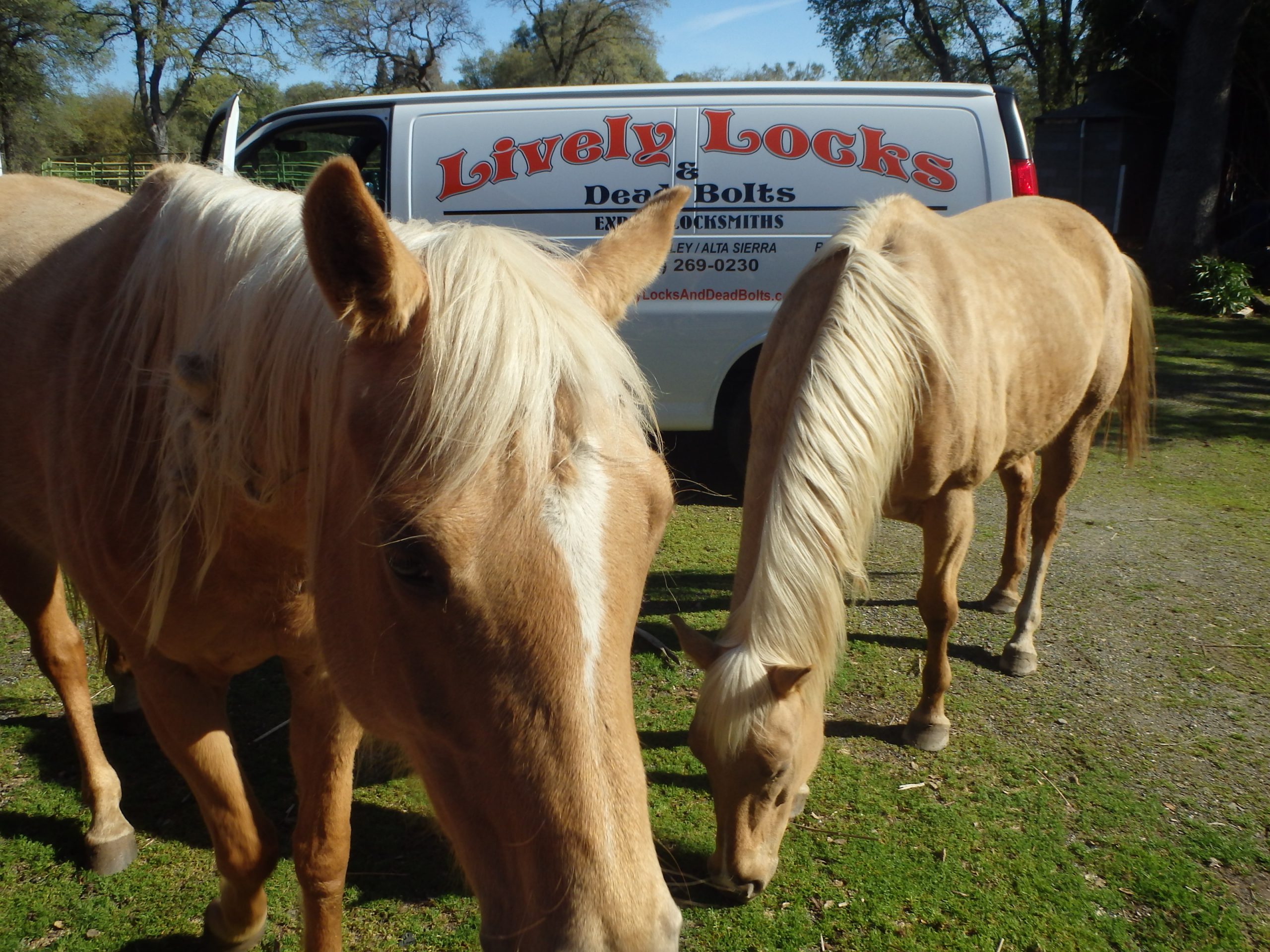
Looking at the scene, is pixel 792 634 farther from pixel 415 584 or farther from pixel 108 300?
pixel 108 300

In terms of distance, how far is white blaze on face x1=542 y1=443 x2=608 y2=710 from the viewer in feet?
3.45

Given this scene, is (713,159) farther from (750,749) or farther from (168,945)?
(168,945)

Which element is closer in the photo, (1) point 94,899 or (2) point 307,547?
(2) point 307,547

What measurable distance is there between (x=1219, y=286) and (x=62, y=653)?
54.5 feet

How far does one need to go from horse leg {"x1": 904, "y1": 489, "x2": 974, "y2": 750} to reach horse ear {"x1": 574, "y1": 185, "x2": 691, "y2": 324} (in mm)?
1994

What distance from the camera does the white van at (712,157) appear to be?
498 centimetres

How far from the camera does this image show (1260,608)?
435 cm

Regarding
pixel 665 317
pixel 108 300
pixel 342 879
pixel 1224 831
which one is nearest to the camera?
pixel 108 300

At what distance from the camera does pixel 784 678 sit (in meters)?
2.27

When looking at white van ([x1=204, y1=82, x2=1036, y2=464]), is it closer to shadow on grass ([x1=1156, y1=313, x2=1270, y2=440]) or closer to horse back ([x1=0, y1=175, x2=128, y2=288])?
horse back ([x1=0, y1=175, x2=128, y2=288])

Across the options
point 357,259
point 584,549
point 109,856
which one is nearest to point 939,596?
point 584,549

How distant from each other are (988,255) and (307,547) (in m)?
3.37

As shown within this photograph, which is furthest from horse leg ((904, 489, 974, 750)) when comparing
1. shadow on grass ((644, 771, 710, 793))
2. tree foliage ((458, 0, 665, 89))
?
tree foliage ((458, 0, 665, 89))

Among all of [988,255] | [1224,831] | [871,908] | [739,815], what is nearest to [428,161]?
[988,255]
